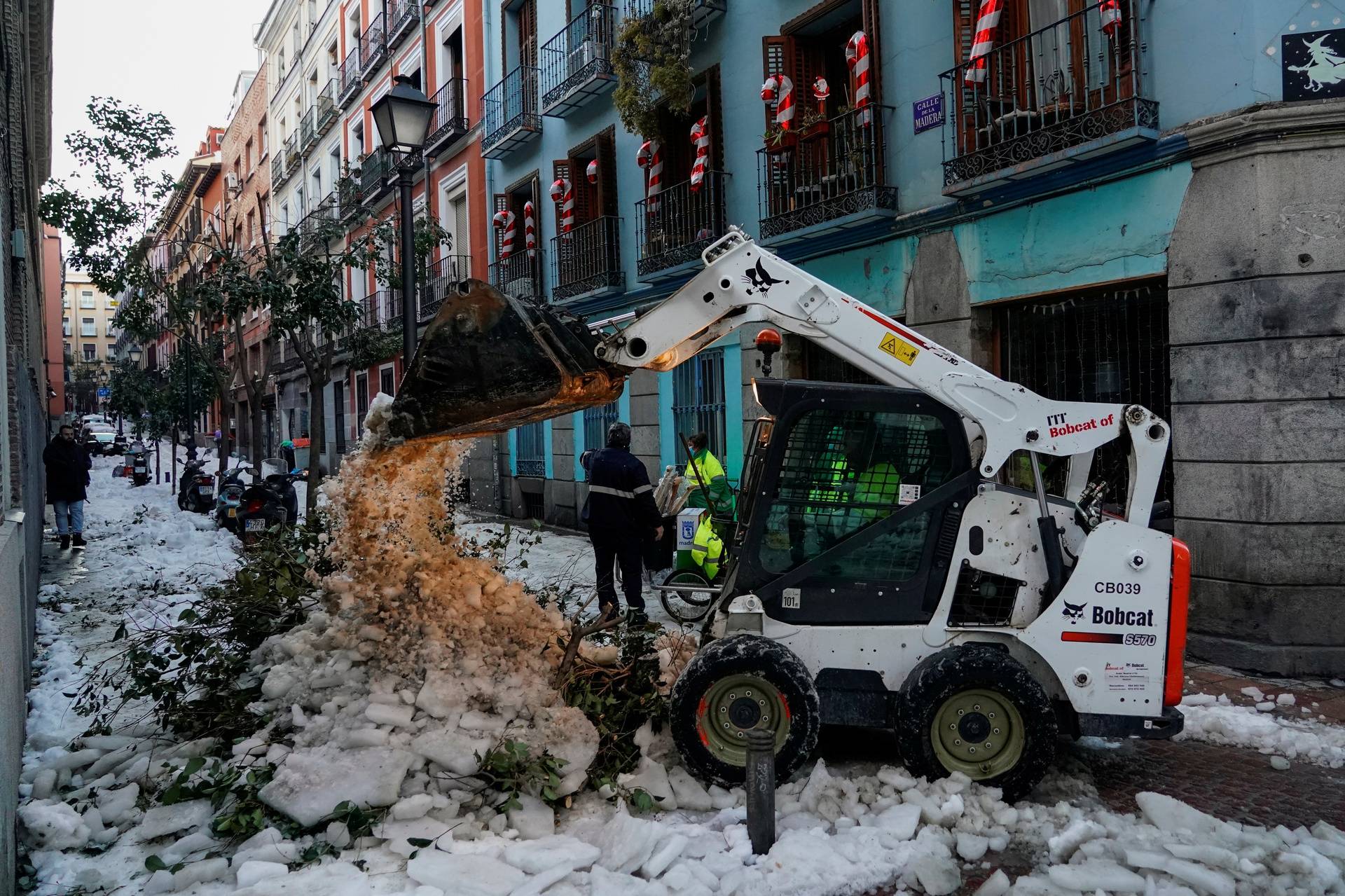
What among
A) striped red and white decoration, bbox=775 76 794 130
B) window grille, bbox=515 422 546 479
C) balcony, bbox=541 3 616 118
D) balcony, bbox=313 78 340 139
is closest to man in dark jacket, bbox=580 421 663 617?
striped red and white decoration, bbox=775 76 794 130

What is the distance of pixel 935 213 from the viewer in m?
9.52

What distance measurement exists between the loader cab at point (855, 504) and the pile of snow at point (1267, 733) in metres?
2.02

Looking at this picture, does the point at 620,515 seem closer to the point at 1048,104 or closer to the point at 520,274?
the point at 1048,104

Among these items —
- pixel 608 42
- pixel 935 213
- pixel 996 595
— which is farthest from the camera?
pixel 608 42

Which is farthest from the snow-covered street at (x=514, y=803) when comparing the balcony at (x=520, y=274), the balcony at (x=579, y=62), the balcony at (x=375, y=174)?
the balcony at (x=375, y=174)

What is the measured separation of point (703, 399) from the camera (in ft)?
43.7

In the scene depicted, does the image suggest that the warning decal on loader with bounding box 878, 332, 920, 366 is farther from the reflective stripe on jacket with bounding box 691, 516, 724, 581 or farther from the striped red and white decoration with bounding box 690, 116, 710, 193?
the striped red and white decoration with bounding box 690, 116, 710, 193

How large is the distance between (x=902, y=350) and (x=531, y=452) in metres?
14.1

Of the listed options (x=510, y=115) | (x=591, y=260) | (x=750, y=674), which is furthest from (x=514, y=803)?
(x=510, y=115)

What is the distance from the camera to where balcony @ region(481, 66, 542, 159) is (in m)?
17.1

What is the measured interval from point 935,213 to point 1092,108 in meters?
1.87

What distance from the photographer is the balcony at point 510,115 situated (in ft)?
56.0

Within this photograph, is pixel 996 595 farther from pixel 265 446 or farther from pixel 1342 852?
pixel 265 446

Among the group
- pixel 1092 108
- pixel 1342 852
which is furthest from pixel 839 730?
pixel 1092 108
